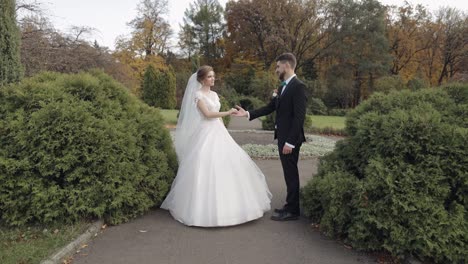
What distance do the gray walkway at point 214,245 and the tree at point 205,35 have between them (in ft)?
157

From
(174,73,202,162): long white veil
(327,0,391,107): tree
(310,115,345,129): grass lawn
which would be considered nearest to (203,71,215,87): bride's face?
(174,73,202,162): long white veil

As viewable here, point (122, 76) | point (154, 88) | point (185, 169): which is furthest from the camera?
point (154, 88)

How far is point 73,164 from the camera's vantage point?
4.73 meters

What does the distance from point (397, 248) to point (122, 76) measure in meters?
29.9

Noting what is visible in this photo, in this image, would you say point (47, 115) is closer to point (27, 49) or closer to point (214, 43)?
point (27, 49)

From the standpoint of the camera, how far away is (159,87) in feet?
128

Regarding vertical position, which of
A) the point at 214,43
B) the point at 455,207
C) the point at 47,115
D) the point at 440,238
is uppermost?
the point at 214,43

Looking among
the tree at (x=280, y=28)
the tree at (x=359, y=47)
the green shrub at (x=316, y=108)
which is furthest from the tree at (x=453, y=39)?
the green shrub at (x=316, y=108)

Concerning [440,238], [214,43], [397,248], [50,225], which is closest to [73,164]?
[50,225]

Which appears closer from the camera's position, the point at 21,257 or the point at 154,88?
the point at 21,257

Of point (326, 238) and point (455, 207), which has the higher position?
point (455, 207)

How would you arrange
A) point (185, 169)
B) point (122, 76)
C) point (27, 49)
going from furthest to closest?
point (122, 76) < point (27, 49) < point (185, 169)

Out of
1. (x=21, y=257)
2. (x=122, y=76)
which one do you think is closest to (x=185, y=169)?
(x=21, y=257)

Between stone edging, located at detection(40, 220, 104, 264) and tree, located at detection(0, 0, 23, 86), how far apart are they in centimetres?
310
